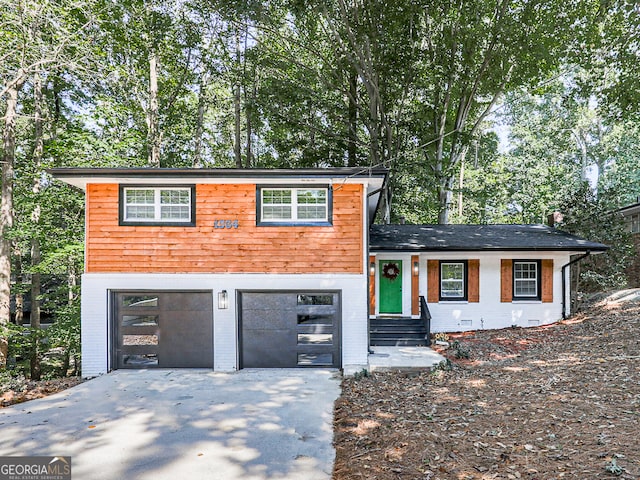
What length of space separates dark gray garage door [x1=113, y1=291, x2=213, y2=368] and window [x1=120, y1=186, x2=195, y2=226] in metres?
1.65

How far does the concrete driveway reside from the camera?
409 centimetres

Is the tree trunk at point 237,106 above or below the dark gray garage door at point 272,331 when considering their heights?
above

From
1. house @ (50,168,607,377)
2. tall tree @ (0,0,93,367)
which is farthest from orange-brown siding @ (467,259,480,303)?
tall tree @ (0,0,93,367)

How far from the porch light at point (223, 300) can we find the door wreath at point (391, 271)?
5.35 m

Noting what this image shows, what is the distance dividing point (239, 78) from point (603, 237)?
15571mm

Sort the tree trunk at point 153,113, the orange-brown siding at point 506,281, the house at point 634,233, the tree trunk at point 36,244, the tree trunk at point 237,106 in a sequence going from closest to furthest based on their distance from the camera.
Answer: the tree trunk at point 36,244
the orange-brown siding at point 506,281
the tree trunk at point 153,113
the house at point 634,233
the tree trunk at point 237,106

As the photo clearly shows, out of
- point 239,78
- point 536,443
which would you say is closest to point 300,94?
point 239,78

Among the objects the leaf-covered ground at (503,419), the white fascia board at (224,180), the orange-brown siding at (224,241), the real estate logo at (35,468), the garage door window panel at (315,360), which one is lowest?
the garage door window panel at (315,360)

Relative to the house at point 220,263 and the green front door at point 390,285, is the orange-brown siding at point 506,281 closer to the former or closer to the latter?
the green front door at point 390,285

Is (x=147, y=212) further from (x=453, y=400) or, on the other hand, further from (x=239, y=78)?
(x=239, y=78)

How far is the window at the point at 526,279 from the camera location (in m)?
12.1

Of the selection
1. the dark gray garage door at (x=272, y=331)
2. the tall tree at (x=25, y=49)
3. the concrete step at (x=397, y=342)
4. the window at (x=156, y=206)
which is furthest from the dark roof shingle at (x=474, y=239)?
the tall tree at (x=25, y=49)

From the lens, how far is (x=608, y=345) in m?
8.15

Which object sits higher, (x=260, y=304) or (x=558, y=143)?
(x=558, y=143)
